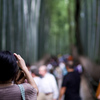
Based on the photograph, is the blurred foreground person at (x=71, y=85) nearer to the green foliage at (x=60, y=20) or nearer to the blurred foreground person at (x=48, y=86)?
the blurred foreground person at (x=48, y=86)

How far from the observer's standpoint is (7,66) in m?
1.80

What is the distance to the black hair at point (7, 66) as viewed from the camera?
1.79 metres

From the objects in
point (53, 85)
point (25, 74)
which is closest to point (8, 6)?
point (53, 85)

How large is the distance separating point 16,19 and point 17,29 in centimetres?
35

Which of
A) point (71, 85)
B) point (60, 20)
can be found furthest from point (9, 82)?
point (60, 20)

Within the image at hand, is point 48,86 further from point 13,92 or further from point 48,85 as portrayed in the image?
point 13,92

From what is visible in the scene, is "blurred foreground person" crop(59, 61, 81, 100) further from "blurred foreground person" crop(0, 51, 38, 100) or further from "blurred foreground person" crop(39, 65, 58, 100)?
"blurred foreground person" crop(0, 51, 38, 100)

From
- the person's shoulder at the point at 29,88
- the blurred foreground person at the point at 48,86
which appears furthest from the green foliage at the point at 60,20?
the person's shoulder at the point at 29,88

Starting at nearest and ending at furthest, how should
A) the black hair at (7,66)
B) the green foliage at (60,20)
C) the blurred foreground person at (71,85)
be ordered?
the black hair at (7,66) → the blurred foreground person at (71,85) → the green foliage at (60,20)

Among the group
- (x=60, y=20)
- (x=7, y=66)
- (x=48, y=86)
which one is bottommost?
(x=60, y=20)

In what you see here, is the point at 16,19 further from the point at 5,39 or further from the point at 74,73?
the point at 74,73

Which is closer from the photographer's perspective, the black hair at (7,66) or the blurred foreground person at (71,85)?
the black hair at (7,66)

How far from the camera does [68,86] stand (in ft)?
15.1

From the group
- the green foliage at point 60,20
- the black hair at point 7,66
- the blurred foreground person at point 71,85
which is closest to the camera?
the black hair at point 7,66
